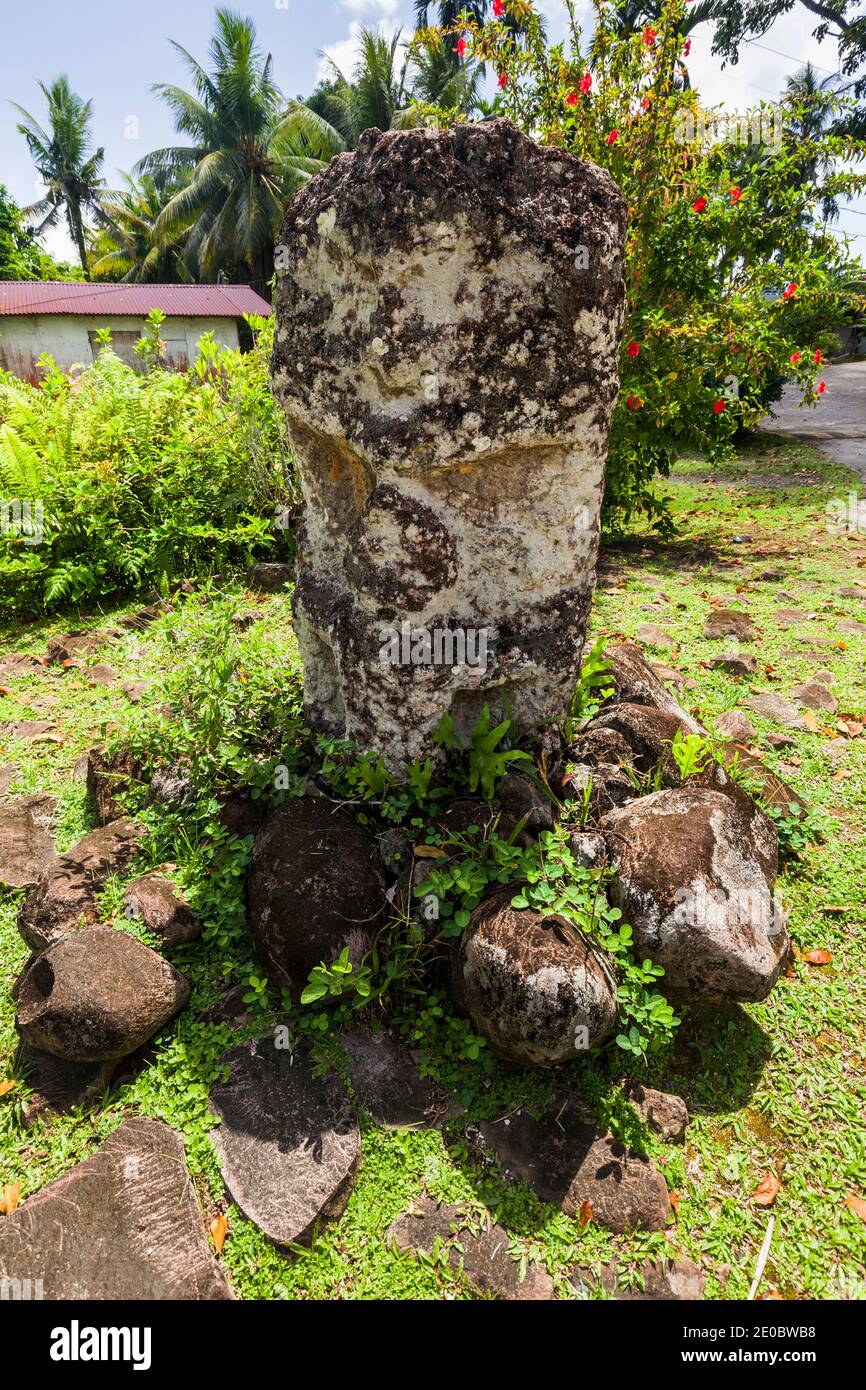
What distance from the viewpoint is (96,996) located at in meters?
2.58

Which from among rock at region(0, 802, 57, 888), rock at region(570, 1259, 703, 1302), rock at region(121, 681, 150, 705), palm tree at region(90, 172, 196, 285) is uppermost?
palm tree at region(90, 172, 196, 285)

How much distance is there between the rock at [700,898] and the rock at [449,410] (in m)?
0.69

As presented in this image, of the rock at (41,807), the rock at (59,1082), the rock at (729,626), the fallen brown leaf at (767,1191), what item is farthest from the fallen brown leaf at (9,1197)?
the rock at (729,626)

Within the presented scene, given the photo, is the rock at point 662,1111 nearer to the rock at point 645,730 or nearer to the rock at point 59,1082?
the rock at point 645,730

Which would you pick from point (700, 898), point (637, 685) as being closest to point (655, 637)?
point (637, 685)

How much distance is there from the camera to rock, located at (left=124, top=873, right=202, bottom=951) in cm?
301

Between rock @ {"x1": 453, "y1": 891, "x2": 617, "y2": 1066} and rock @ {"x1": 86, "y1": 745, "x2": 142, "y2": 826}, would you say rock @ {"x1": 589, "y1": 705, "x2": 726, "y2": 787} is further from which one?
rock @ {"x1": 86, "y1": 745, "x2": 142, "y2": 826}

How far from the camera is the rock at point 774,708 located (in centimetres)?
459

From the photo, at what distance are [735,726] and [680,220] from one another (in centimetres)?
512

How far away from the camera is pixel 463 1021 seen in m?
2.74

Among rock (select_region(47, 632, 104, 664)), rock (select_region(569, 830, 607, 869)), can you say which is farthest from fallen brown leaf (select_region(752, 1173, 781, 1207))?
rock (select_region(47, 632, 104, 664))

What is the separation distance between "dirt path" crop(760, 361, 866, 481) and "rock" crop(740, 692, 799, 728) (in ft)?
19.7

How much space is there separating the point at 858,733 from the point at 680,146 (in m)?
5.69

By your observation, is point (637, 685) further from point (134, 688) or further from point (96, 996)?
point (134, 688)
